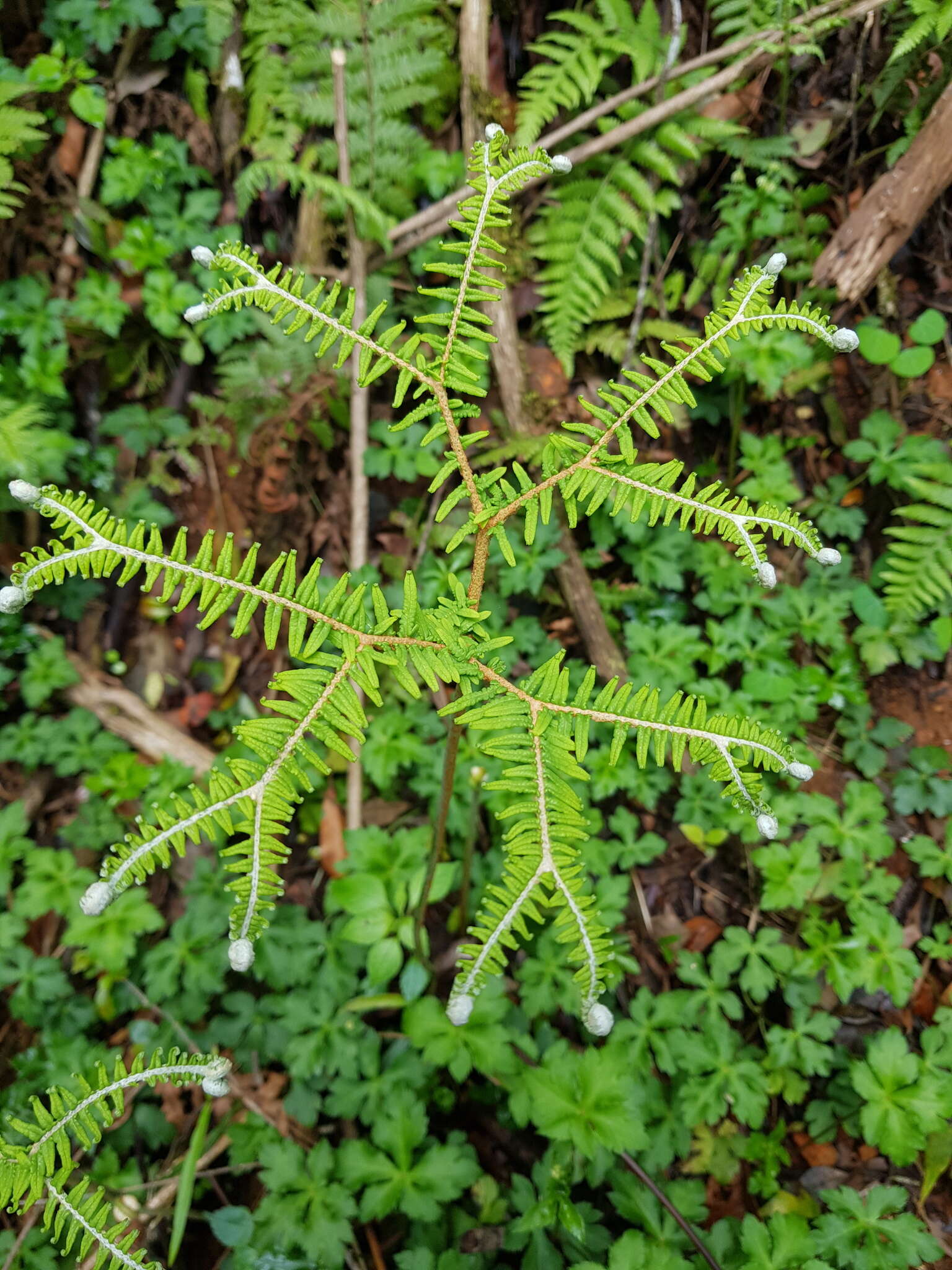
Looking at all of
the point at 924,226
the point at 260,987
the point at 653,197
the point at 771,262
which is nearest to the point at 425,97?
the point at 653,197

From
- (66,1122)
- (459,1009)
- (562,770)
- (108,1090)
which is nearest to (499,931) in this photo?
(459,1009)

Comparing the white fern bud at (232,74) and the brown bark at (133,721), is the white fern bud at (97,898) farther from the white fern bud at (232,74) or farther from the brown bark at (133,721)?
the white fern bud at (232,74)

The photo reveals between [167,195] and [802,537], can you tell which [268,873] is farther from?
[167,195]

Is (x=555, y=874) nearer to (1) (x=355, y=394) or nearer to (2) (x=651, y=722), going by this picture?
(2) (x=651, y=722)

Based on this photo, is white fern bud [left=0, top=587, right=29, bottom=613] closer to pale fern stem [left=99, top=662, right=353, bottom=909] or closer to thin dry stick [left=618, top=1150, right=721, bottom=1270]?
pale fern stem [left=99, top=662, right=353, bottom=909]

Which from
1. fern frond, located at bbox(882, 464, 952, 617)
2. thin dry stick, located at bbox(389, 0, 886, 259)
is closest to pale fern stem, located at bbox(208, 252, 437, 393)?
thin dry stick, located at bbox(389, 0, 886, 259)

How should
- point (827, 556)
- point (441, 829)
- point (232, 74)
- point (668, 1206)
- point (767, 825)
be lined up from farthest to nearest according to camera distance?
point (232, 74)
point (668, 1206)
point (441, 829)
point (827, 556)
point (767, 825)
